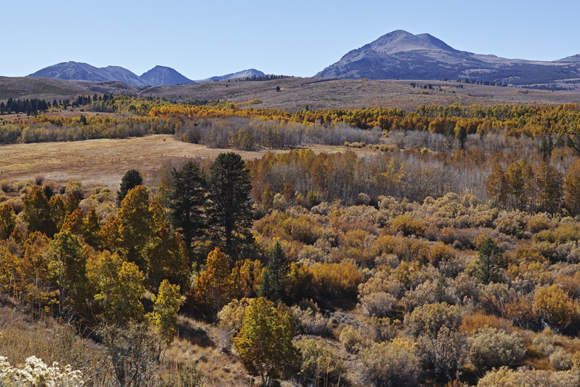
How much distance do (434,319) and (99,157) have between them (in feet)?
293

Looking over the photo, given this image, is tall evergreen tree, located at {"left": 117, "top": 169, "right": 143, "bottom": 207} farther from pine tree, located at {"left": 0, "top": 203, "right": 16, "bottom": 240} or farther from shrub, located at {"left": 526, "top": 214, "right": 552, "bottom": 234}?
shrub, located at {"left": 526, "top": 214, "right": 552, "bottom": 234}

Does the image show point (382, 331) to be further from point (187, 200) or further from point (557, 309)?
point (187, 200)

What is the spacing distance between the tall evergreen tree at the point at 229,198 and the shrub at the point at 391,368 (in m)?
17.2

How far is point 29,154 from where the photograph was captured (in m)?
93.2

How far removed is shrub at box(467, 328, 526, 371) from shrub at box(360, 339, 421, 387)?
334 cm

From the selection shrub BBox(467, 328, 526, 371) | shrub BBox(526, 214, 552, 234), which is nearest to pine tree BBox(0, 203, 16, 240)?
shrub BBox(467, 328, 526, 371)

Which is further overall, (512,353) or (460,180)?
(460,180)

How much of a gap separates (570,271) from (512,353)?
57.0 feet

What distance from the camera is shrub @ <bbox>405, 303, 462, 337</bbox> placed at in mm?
22828

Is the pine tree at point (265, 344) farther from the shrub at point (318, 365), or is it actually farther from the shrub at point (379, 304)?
the shrub at point (379, 304)

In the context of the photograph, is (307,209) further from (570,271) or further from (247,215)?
(570,271)

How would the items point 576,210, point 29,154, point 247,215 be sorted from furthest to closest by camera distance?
point 29,154
point 576,210
point 247,215

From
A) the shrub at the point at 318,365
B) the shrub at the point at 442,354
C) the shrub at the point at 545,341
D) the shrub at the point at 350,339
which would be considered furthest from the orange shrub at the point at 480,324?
the shrub at the point at 318,365

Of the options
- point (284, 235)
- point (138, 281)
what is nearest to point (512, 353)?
point (138, 281)
